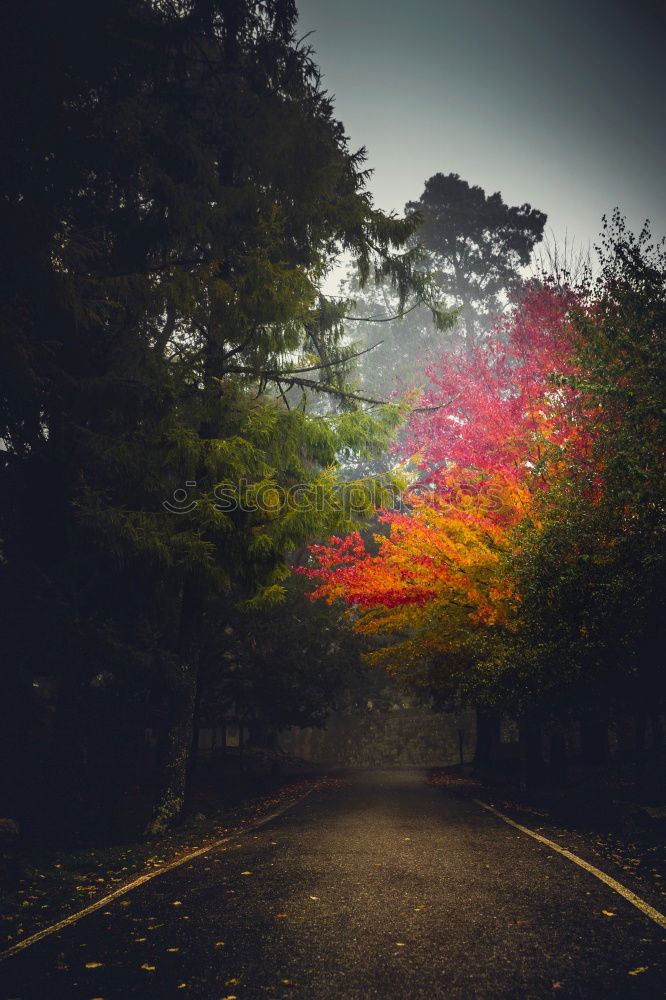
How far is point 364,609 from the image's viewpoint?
46.0 feet

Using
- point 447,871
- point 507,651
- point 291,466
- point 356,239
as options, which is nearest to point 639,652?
point 507,651

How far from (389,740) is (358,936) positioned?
3030 cm

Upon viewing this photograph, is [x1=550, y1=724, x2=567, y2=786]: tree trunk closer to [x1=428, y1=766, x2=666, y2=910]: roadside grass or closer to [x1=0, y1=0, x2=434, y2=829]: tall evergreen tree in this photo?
[x1=428, y1=766, x2=666, y2=910]: roadside grass

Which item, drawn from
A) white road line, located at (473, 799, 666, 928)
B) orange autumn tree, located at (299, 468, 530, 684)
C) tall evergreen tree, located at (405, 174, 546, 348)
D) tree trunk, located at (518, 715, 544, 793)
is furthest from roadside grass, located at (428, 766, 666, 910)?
tall evergreen tree, located at (405, 174, 546, 348)

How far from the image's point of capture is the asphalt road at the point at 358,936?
351 cm

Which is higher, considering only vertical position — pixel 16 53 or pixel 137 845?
pixel 16 53

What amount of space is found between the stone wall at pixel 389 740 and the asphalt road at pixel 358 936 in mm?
25902

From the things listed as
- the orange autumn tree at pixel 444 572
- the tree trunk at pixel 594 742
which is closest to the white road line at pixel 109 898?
the orange autumn tree at pixel 444 572

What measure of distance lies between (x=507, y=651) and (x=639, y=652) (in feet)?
7.66

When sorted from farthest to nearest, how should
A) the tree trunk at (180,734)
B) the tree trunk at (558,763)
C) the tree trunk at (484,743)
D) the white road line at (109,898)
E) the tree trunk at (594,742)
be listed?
the tree trunk at (484,743), the tree trunk at (594,742), the tree trunk at (558,763), the tree trunk at (180,734), the white road line at (109,898)

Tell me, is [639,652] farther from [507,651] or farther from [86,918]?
[86,918]

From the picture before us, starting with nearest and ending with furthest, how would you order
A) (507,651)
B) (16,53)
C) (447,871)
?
1. (447,871)
2. (16,53)
3. (507,651)

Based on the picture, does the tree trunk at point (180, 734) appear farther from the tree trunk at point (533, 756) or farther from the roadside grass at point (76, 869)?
the tree trunk at point (533, 756)

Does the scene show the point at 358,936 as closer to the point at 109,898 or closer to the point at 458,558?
the point at 109,898
